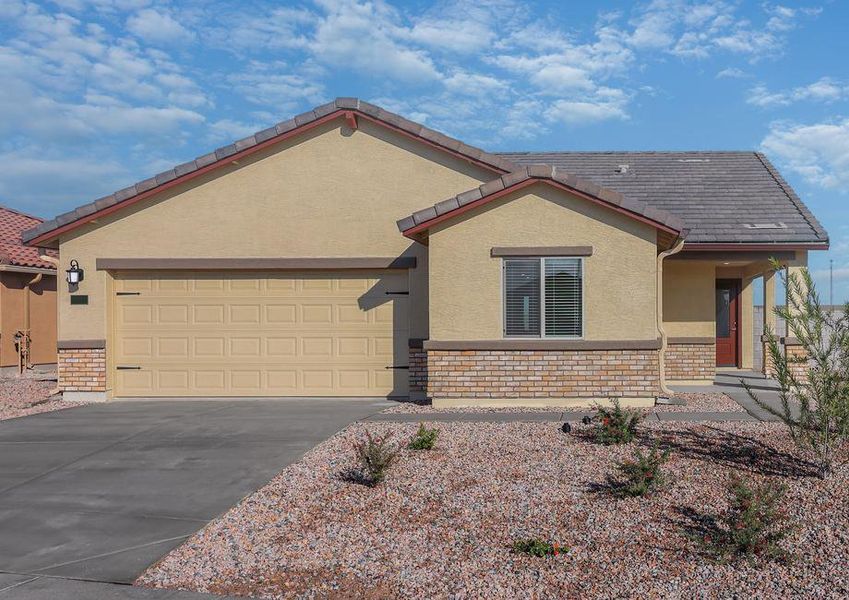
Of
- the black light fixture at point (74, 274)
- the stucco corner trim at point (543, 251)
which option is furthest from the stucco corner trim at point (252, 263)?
the stucco corner trim at point (543, 251)

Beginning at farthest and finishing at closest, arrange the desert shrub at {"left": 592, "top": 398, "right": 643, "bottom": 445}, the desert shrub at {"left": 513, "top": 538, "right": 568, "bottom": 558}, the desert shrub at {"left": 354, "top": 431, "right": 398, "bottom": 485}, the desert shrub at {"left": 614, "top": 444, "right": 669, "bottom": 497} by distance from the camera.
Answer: the desert shrub at {"left": 592, "top": 398, "right": 643, "bottom": 445} < the desert shrub at {"left": 354, "top": 431, "right": 398, "bottom": 485} < the desert shrub at {"left": 614, "top": 444, "right": 669, "bottom": 497} < the desert shrub at {"left": 513, "top": 538, "right": 568, "bottom": 558}

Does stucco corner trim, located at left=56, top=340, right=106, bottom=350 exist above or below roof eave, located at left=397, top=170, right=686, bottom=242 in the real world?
below

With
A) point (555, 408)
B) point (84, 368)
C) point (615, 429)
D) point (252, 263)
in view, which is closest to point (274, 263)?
point (252, 263)

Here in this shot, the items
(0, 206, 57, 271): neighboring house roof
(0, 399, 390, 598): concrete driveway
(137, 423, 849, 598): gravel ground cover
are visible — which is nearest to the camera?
(137, 423, 849, 598): gravel ground cover

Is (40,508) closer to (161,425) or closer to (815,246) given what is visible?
(161,425)

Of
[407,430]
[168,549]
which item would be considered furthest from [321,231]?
[168,549]

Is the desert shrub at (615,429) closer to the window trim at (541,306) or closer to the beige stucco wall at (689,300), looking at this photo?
the window trim at (541,306)

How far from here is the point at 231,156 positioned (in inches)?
501

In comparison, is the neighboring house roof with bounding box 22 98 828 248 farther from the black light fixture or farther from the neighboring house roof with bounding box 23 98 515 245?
the black light fixture

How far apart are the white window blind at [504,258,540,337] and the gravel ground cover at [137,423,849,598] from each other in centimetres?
341

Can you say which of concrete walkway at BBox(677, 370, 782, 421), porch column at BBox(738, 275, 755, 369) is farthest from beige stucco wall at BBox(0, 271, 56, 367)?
porch column at BBox(738, 275, 755, 369)

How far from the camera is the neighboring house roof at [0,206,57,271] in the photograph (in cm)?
1722

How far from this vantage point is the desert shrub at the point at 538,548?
17.1ft

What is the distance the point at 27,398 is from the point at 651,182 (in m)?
13.8
